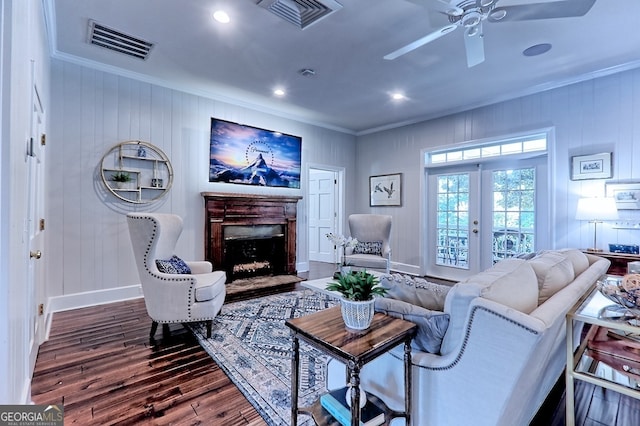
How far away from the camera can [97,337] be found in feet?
8.85

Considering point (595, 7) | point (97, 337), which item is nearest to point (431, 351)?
point (97, 337)

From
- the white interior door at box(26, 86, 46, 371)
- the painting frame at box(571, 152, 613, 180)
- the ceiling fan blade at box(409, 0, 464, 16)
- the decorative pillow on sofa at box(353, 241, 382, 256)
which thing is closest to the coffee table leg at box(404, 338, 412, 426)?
the ceiling fan blade at box(409, 0, 464, 16)

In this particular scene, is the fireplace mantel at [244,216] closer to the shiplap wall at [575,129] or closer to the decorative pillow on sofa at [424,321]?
the shiplap wall at [575,129]

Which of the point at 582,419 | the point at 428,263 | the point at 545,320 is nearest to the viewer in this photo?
the point at 545,320

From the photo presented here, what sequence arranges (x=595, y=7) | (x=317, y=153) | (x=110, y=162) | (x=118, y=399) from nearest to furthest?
1. (x=118, y=399)
2. (x=595, y=7)
3. (x=110, y=162)
4. (x=317, y=153)

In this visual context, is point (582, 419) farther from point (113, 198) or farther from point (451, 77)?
point (113, 198)

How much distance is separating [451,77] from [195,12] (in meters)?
2.99

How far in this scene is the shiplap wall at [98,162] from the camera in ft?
11.0

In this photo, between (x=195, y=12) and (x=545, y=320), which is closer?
(x=545, y=320)

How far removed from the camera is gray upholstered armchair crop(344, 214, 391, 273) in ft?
15.1

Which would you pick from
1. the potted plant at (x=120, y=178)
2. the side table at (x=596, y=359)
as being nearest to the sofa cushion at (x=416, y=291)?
the side table at (x=596, y=359)

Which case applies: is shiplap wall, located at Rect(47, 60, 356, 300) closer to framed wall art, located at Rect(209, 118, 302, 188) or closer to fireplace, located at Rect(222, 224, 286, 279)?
framed wall art, located at Rect(209, 118, 302, 188)

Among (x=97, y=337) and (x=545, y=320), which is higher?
(x=545, y=320)

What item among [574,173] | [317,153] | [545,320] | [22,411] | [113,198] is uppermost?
[317,153]
